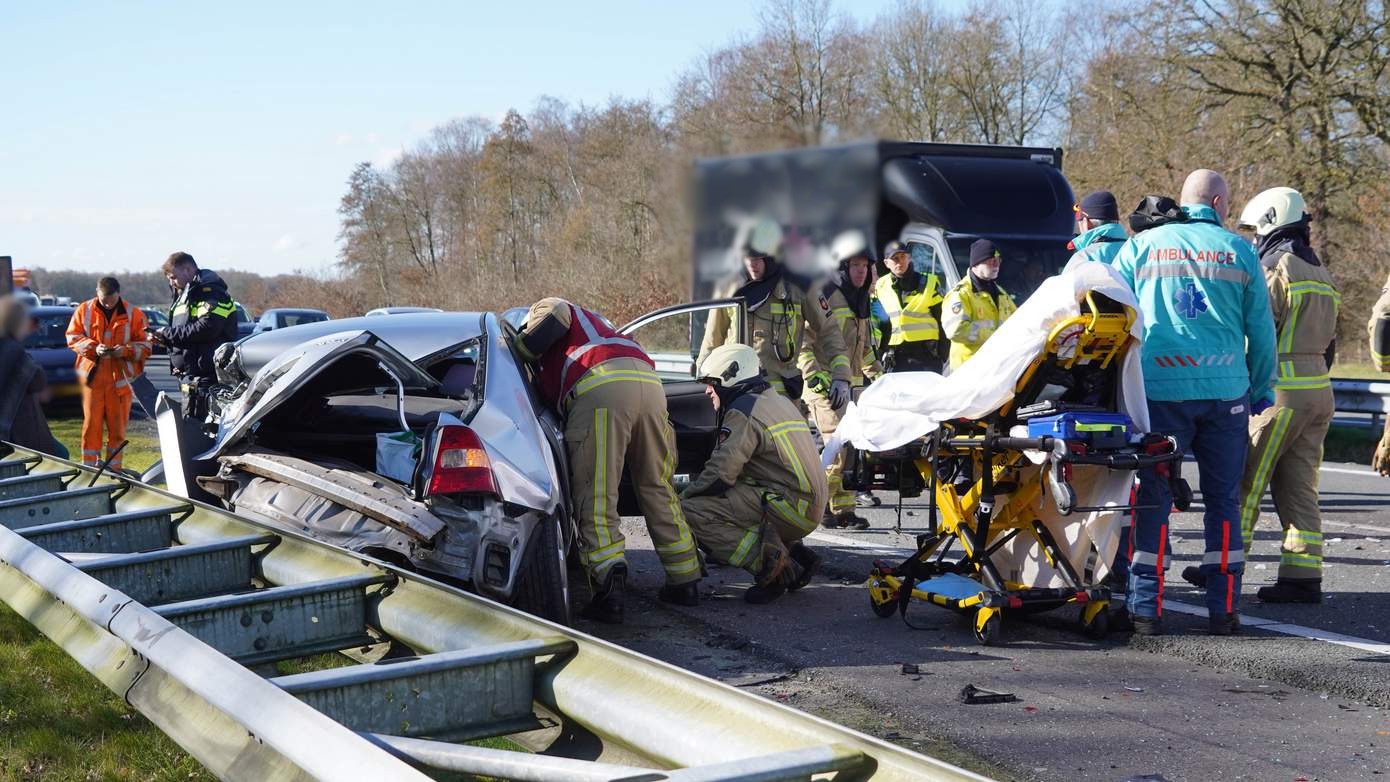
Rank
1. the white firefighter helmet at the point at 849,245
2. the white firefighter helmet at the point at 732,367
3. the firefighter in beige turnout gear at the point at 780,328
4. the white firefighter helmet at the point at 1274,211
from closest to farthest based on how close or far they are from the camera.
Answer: the white firefighter helmet at the point at 732,367 < the white firefighter helmet at the point at 1274,211 < the firefighter in beige turnout gear at the point at 780,328 < the white firefighter helmet at the point at 849,245

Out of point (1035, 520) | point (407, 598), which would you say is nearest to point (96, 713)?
point (407, 598)

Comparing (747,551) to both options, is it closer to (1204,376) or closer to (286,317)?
(1204,376)

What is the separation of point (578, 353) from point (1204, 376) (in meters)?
2.71

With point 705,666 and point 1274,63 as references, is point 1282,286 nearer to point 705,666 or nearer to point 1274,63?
point 705,666

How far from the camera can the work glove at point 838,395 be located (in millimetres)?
8984

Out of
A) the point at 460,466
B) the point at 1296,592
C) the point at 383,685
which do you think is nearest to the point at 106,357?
the point at 460,466

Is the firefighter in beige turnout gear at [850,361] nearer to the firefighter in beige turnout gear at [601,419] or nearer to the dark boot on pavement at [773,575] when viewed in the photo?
the dark boot on pavement at [773,575]

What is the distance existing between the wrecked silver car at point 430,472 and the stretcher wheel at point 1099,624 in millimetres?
2198

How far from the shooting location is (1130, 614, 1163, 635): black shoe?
5.40 metres

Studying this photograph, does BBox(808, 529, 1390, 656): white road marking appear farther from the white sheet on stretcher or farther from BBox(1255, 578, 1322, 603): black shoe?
the white sheet on stretcher

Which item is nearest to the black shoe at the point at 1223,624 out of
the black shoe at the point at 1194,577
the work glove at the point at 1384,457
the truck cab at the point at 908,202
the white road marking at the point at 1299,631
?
the white road marking at the point at 1299,631

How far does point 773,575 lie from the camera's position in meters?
6.22

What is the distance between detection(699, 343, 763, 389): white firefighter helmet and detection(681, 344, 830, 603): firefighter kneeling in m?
0.10

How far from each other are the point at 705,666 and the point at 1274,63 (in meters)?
22.7
